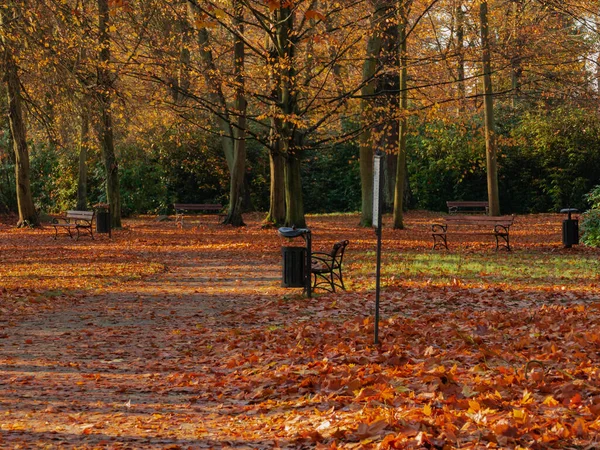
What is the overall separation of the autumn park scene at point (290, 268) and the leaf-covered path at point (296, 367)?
0.03 meters

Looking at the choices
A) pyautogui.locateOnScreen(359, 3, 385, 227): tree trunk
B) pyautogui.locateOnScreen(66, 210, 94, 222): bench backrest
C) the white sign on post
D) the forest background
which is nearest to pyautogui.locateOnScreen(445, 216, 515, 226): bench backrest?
the forest background

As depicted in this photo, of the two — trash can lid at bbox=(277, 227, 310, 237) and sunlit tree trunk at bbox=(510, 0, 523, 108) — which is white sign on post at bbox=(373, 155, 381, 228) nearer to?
trash can lid at bbox=(277, 227, 310, 237)

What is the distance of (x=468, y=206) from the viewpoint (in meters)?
32.1

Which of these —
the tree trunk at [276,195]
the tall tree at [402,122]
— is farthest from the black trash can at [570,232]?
the tree trunk at [276,195]

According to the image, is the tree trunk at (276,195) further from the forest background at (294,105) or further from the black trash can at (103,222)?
the black trash can at (103,222)

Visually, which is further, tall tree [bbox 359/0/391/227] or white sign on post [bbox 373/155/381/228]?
tall tree [bbox 359/0/391/227]

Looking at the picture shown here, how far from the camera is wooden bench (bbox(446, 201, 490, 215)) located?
3131cm

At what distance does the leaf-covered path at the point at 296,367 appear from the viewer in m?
5.44

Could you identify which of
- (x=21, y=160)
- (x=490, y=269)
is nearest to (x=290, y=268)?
(x=490, y=269)

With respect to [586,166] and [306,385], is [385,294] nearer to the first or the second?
[306,385]

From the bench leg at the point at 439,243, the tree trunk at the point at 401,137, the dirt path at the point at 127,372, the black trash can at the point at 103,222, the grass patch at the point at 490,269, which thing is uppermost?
the tree trunk at the point at 401,137

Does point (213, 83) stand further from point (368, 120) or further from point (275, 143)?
point (368, 120)

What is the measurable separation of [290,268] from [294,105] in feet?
33.7

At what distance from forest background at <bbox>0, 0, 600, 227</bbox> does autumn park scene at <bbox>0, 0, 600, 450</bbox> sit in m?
0.13
